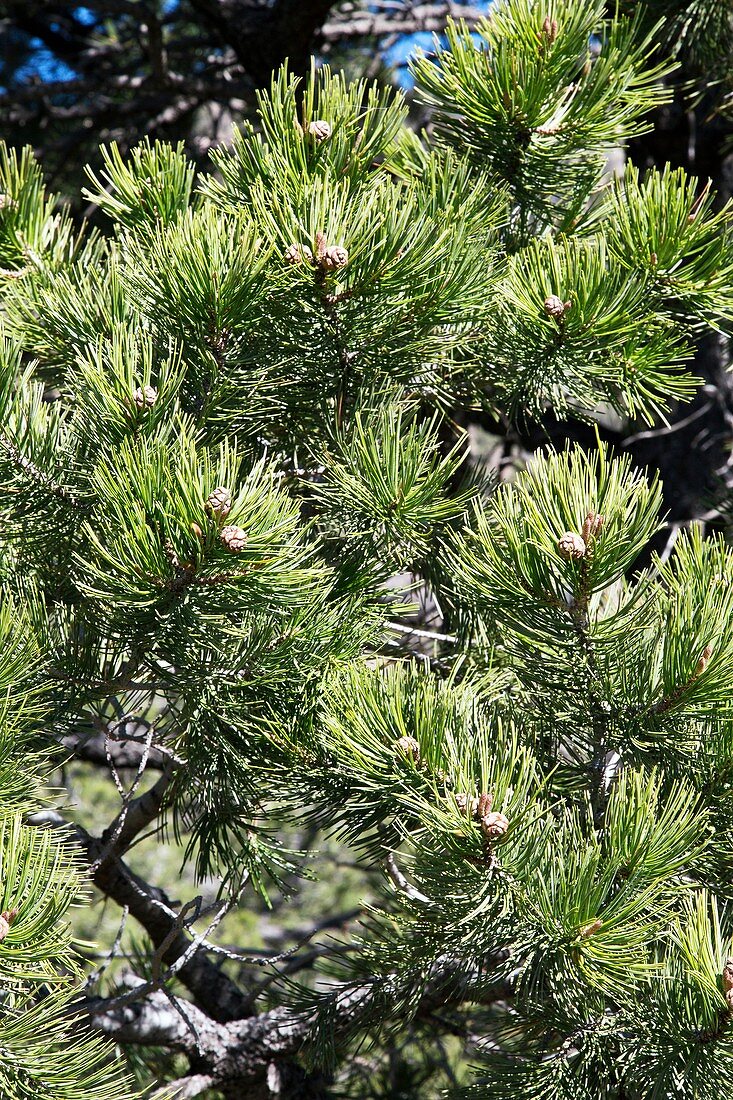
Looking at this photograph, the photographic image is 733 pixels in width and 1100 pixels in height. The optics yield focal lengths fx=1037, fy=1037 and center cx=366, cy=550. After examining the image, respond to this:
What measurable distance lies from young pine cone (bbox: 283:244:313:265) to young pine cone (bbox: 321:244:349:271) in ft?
0.07

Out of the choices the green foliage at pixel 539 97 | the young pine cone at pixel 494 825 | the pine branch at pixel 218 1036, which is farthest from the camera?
the pine branch at pixel 218 1036

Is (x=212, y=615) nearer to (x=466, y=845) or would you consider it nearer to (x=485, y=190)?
(x=466, y=845)

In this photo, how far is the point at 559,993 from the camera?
1055 millimetres

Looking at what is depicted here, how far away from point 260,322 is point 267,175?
234mm

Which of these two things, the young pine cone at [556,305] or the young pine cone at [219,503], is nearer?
the young pine cone at [219,503]

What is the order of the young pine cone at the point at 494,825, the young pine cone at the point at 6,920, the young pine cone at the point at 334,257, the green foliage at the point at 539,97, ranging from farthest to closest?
1. the green foliage at the point at 539,97
2. the young pine cone at the point at 334,257
3. the young pine cone at the point at 494,825
4. the young pine cone at the point at 6,920

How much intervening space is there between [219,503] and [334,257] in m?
0.33

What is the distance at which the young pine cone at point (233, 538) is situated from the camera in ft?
3.19

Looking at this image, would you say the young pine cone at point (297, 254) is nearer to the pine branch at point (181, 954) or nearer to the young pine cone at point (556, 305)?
the young pine cone at point (556, 305)

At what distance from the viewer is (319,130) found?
4.14 feet

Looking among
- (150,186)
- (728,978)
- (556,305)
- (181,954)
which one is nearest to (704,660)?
(728,978)

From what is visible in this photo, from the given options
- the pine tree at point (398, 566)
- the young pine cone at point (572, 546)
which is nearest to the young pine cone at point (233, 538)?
the pine tree at point (398, 566)

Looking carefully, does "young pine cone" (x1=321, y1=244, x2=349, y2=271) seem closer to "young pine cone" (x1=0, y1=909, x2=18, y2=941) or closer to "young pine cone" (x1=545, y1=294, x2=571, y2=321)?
"young pine cone" (x1=545, y1=294, x2=571, y2=321)

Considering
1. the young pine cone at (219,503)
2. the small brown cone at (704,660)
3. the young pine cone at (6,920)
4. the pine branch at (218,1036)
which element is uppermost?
the young pine cone at (219,503)
